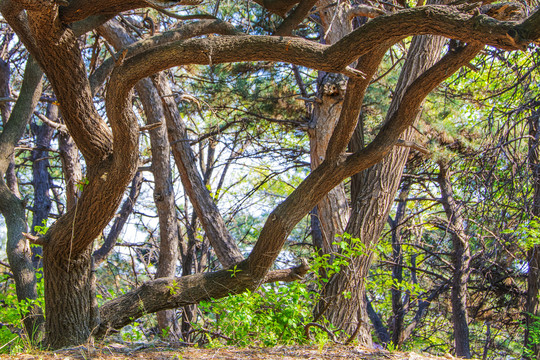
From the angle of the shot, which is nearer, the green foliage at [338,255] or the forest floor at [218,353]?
the forest floor at [218,353]

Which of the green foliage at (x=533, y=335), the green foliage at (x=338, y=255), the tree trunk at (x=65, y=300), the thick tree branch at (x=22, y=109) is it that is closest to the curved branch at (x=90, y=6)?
the tree trunk at (x=65, y=300)

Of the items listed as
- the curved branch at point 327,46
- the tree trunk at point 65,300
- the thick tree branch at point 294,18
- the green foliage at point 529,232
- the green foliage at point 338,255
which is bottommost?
the tree trunk at point 65,300

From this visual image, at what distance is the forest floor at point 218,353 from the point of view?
2924mm

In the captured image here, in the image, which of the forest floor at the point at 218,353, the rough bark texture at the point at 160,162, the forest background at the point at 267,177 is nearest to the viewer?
the forest floor at the point at 218,353

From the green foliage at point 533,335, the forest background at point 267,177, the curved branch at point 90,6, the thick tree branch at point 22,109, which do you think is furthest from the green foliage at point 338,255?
the green foliage at point 533,335

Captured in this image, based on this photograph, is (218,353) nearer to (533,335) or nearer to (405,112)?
(405,112)

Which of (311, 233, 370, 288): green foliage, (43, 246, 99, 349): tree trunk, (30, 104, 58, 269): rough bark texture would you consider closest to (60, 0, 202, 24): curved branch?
(43, 246, 99, 349): tree trunk

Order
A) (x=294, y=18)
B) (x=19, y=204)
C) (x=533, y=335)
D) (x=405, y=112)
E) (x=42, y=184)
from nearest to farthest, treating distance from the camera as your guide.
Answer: (x=294, y=18), (x=405, y=112), (x=19, y=204), (x=533, y=335), (x=42, y=184)

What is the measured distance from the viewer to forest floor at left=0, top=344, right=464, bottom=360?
9.59 ft

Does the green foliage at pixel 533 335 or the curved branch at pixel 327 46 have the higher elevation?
the curved branch at pixel 327 46

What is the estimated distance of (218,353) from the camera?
316 cm

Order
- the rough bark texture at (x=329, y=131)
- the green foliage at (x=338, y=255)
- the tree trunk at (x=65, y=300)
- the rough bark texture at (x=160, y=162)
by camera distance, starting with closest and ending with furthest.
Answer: the tree trunk at (x=65, y=300) → the green foliage at (x=338, y=255) → the rough bark texture at (x=160, y=162) → the rough bark texture at (x=329, y=131)

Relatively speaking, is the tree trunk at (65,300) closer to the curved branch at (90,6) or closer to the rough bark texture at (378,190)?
the curved branch at (90,6)

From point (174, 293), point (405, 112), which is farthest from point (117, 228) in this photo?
point (405, 112)
